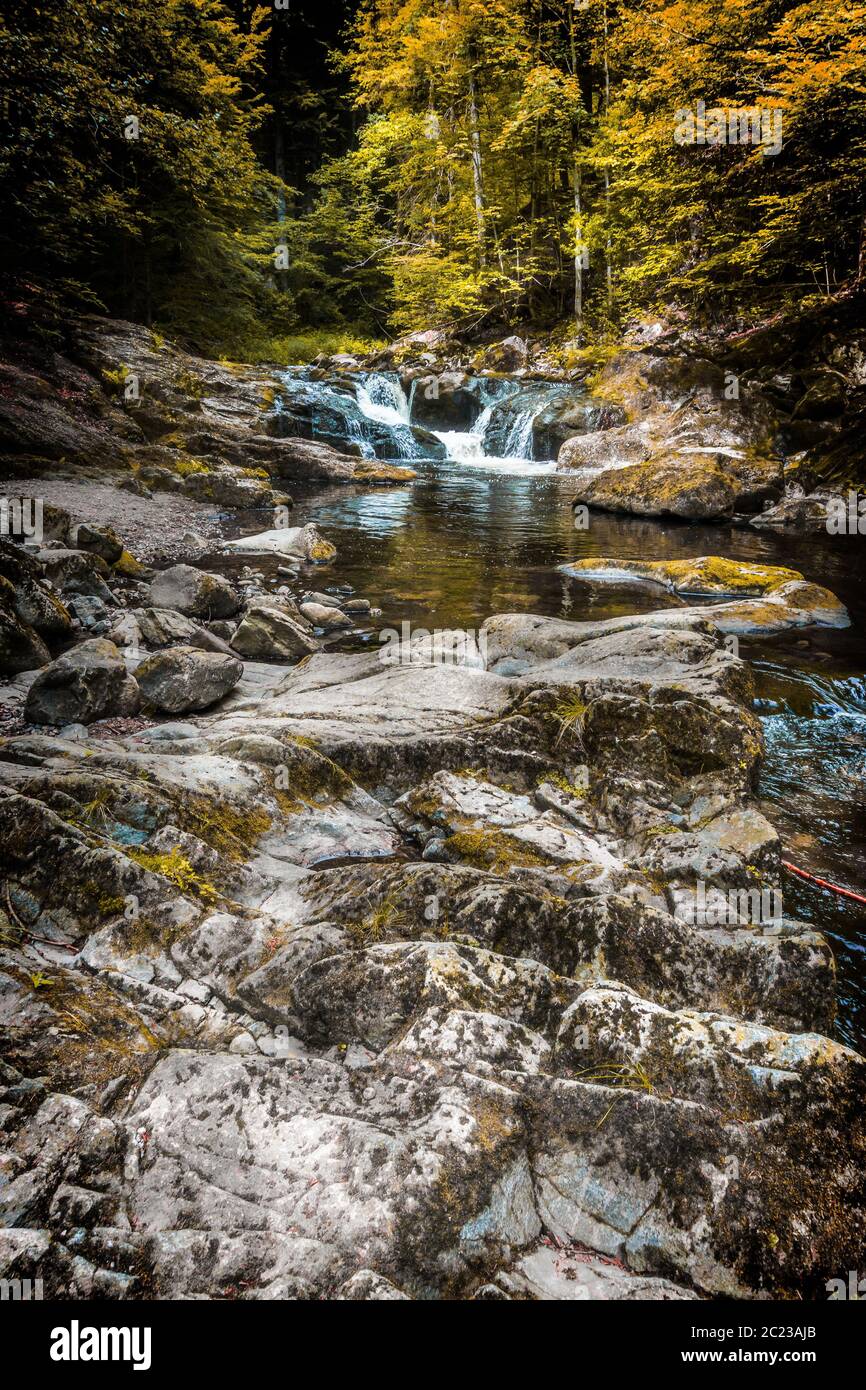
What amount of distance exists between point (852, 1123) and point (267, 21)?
165 ft

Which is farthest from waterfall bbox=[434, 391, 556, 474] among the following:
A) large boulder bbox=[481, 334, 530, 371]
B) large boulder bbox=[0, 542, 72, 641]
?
large boulder bbox=[0, 542, 72, 641]

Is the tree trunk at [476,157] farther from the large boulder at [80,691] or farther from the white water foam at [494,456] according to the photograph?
the large boulder at [80,691]

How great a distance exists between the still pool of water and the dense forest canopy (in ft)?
26.4

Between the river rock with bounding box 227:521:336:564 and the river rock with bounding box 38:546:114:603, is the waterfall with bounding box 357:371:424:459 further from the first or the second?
the river rock with bounding box 38:546:114:603

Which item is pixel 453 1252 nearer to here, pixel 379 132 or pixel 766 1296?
pixel 766 1296

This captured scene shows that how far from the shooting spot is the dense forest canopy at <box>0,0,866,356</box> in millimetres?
13938

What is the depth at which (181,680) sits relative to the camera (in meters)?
5.33

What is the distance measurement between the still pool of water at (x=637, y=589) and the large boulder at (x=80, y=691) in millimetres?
3139

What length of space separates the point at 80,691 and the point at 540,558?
8.27 meters

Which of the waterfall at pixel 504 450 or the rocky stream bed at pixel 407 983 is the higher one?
the waterfall at pixel 504 450

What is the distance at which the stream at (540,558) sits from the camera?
4.48m

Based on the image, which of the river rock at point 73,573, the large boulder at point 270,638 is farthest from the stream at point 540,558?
the river rock at point 73,573

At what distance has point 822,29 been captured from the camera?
1310 cm

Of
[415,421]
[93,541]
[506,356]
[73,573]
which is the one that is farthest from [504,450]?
[73,573]
